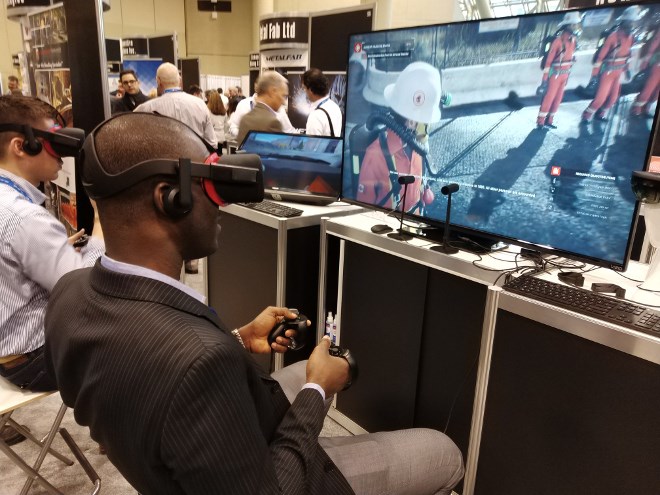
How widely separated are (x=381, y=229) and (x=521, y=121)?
0.70 m

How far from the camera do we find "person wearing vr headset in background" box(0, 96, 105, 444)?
1.59 m

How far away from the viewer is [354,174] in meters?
2.28

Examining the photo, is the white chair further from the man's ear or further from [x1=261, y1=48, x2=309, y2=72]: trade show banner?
[x1=261, y1=48, x2=309, y2=72]: trade show banner

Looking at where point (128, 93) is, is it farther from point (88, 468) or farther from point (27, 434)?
point (88, 468)

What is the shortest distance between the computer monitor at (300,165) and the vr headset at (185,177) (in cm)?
155

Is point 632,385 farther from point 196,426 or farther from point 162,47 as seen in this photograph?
point 162,47

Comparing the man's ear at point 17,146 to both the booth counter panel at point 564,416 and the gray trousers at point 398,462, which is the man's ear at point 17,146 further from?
the booth counter panel at point 564,416

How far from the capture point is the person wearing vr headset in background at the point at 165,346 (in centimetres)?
78

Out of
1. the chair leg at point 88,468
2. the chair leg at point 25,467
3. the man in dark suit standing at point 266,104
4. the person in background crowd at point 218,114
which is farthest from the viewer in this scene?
the person in background crowd at point 218,114

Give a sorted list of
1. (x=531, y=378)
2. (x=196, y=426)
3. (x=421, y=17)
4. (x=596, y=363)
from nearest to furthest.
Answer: (x=196, y=426) < (x=596, y=363) < (x=531, y=378) < (x=421, y=17)

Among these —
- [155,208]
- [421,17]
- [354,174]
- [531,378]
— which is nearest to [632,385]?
[531,378]

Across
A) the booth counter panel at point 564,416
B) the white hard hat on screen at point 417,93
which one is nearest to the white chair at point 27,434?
the booth counter panel at point 564,416

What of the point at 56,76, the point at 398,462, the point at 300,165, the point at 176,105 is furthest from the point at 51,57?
the point at 398,462

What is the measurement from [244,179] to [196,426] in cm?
44
